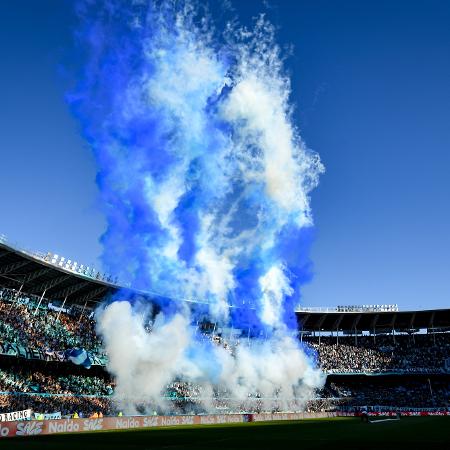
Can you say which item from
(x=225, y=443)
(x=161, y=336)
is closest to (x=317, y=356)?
(x=161, y=336)

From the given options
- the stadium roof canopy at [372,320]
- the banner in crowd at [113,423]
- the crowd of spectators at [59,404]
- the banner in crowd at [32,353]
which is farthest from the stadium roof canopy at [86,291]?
the banner in crowd at [113,423]

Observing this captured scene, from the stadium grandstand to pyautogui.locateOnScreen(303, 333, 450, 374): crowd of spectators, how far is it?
0.66 feet

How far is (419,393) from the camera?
9606 centimetres

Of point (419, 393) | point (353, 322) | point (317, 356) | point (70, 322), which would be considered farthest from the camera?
point (353, 322)

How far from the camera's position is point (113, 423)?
47219 millimetres

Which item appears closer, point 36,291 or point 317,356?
point 36,291

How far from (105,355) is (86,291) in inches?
484

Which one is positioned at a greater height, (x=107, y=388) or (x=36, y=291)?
(x=36, y=291)

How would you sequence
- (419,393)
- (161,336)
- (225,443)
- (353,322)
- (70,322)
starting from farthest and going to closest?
1. (353,322)
2. (419,393)
3. (70,322)
4. (161,336)
5. (225,443)

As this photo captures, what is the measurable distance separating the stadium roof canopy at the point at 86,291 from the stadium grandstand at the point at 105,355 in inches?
6.3

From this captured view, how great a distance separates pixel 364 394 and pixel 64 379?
59.3m

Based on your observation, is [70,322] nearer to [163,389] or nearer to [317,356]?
[163,389]

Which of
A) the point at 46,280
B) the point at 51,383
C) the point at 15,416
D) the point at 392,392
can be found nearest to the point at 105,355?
the point at 51,383

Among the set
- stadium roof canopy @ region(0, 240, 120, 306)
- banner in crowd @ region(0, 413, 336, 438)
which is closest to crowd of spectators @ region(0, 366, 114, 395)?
stadium roof canopy @ region(0, 240, 120, 306)
